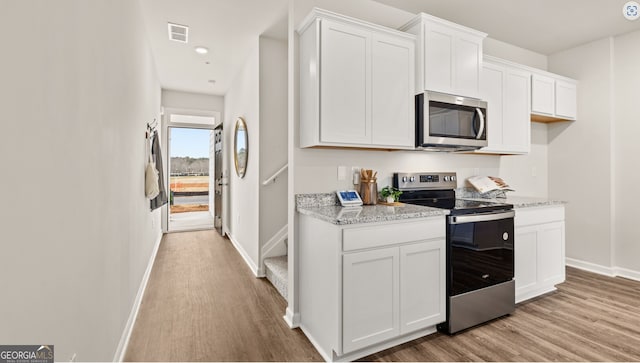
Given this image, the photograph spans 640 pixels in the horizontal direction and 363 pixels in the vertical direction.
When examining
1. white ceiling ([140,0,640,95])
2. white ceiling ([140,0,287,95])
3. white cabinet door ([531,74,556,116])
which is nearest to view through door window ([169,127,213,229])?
white ceiling ([140,0,287,95])

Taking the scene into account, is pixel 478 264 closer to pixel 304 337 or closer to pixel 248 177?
pixel 304 337

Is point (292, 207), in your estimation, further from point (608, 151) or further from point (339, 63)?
point (608, 151)

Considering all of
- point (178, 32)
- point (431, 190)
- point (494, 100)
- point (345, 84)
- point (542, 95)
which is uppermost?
point (178, 32)

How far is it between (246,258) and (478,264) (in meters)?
2.90

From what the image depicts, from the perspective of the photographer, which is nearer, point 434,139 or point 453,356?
point 453,356

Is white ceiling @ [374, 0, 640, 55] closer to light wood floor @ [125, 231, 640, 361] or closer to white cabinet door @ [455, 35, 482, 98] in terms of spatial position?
white cabinet door @ [455, 35, 482, 98]

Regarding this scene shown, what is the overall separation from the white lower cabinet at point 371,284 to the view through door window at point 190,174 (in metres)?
6.36

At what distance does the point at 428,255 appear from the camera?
2170 mm

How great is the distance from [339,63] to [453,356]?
2.24 metres

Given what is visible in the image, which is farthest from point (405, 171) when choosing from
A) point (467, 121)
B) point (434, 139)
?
point (467, 121)

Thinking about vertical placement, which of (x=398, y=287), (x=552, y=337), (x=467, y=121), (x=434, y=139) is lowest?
(x=552, y=337)

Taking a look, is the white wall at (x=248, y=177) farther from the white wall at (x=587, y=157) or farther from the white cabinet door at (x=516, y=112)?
the white wall at (x=587, y=157)

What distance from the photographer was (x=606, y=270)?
3.65 metres

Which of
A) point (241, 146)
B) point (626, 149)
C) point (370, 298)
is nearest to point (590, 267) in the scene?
point (626, 149)
